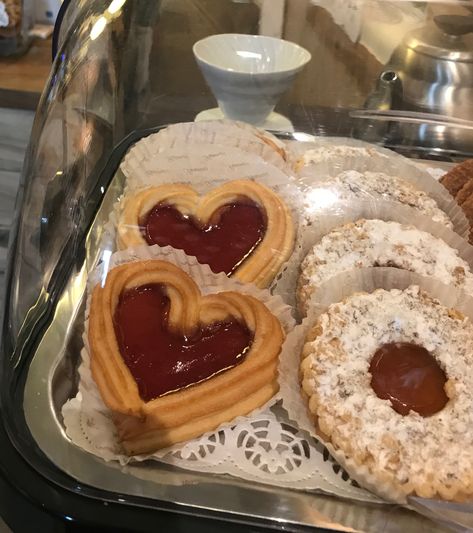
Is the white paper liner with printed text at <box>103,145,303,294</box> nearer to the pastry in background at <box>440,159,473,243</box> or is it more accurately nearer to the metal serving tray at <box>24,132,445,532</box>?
the pastry in background at <box>440,159,473,243</box>

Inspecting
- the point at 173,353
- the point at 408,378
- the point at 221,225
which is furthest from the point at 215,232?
the point at 408,378

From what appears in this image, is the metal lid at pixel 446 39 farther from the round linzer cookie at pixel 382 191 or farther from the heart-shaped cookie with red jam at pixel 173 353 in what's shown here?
the heart-shaped cookie with red jam at pixel 173 353

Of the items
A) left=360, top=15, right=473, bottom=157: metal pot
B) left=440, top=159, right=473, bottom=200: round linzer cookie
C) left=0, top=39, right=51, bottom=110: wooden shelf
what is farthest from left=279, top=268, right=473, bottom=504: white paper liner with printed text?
left=0, top=39, right=51, bottom=110: wooden shelf

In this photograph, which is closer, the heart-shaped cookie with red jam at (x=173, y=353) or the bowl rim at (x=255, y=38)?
the heart-shaped cookie with red jam at (x=173, y=353)

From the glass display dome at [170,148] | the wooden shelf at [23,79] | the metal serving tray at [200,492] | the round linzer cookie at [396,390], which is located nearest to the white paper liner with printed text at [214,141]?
the glass display dome at [170,148]

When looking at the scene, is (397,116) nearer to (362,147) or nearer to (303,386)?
(362,147)

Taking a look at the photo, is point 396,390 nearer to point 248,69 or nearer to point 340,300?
point 340,300

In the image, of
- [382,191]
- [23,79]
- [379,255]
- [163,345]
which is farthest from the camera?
[23,79]

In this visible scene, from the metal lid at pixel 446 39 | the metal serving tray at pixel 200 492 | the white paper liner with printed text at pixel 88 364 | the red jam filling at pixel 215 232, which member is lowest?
the metal serving tray at pixel 200 492
